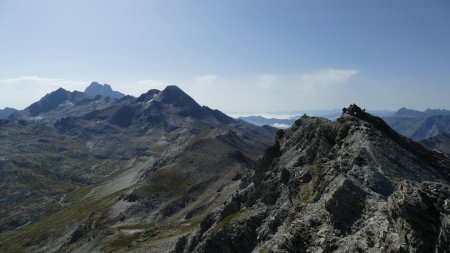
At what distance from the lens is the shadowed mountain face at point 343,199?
1348 inches

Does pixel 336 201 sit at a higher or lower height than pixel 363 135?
lower

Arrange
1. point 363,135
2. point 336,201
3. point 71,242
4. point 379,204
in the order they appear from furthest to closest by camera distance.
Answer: point 71,242 < point 363,135 < point 336,201 < point 379,204

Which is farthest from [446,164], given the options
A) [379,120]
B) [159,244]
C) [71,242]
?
[71,242]

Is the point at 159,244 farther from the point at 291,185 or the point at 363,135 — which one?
the point at 363,135

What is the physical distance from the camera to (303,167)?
3044 inches

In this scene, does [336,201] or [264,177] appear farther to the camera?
[264,177]

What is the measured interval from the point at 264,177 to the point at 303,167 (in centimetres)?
1697

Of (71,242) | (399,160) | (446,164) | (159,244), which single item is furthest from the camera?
(71,242)

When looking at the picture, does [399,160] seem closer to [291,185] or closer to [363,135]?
[363,135]

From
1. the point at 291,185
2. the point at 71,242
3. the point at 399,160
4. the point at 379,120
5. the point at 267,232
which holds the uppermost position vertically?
the point at 379,120

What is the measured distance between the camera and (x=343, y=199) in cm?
4656

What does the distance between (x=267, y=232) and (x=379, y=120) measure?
2905cm

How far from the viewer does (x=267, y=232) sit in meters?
67.3

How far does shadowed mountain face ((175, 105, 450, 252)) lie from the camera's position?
34250 millimetres
